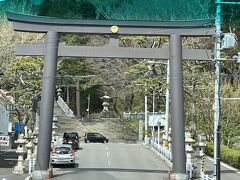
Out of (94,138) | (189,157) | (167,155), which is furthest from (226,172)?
(94,138)

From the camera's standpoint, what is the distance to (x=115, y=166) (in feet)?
119

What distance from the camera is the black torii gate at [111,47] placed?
94.6 feet

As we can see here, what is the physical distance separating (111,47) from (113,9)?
5413mm

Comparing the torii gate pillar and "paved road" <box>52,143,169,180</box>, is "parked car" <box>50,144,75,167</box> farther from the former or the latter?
the torii gate pillar

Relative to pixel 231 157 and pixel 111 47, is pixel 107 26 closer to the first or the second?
pixel 111 47

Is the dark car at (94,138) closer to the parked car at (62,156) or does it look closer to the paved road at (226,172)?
the paved road at (226,172)

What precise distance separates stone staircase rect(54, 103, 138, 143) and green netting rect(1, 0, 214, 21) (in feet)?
113

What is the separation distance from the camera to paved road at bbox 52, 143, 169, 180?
1179 inches

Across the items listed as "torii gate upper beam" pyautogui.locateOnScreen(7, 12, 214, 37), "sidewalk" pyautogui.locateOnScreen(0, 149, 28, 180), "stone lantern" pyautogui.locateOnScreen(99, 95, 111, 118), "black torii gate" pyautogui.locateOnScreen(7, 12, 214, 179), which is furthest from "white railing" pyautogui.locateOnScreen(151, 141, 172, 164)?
"stone lantern" pyautogui.locateOnScreen(99, 95, 111, 118)

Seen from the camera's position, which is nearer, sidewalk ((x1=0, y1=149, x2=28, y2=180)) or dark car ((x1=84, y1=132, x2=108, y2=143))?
sidewalk ((x1=0, y1=149, x2=28, y2=180))

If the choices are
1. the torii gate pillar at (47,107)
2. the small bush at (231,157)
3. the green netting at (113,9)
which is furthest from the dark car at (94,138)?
the torii gate pillar at (47,107)

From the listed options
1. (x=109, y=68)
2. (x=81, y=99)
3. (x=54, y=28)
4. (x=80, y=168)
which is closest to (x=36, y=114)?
(x=109, y=68)

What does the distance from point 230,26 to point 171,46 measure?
1536 cm

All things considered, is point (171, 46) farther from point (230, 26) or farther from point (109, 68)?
point (109, 68)
